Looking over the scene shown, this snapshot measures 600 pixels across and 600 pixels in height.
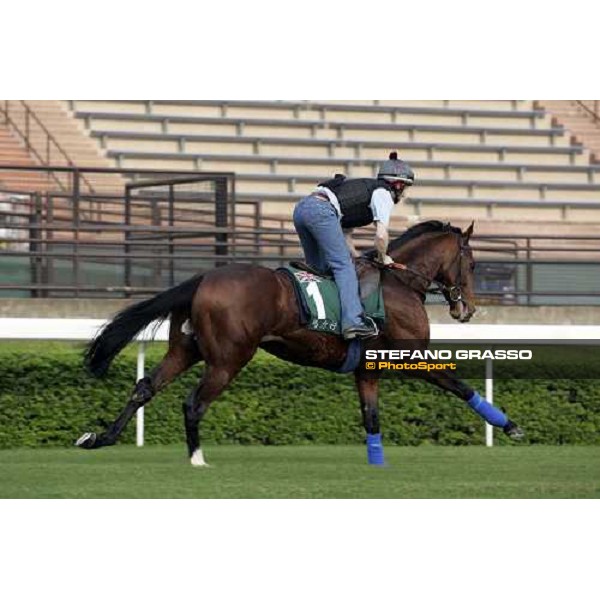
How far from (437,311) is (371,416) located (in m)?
5.08

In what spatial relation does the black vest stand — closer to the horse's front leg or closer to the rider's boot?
the rider's boot

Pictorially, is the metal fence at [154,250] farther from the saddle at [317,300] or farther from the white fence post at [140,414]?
the saddle at [317,300]

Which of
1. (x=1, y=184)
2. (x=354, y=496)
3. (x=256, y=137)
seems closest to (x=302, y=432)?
(x=354, y=496)

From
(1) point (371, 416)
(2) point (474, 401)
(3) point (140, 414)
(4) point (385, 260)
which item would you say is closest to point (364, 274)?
(4) point (385, 260)

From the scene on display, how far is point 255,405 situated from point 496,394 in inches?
66.2

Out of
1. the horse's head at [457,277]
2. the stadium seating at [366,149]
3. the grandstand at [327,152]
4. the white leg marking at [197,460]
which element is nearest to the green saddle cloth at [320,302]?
the horse's head at [457,277]

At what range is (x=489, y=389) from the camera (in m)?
11.0

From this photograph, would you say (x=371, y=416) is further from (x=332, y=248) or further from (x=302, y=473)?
(x=332, y=248)

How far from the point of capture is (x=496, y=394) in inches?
442

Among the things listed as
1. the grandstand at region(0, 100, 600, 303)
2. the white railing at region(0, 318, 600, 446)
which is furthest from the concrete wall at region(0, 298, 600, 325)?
the grandstand at region(0, 100, 600, 303)

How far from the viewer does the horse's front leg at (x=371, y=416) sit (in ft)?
29.2

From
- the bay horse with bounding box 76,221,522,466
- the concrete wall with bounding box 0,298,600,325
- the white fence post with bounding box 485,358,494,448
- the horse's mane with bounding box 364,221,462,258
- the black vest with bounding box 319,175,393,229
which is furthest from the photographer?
the concrete wall with bounding box 0,298,600,325

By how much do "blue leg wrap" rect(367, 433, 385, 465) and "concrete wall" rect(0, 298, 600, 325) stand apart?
443 cm

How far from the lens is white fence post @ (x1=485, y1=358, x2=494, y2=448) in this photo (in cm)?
1098
